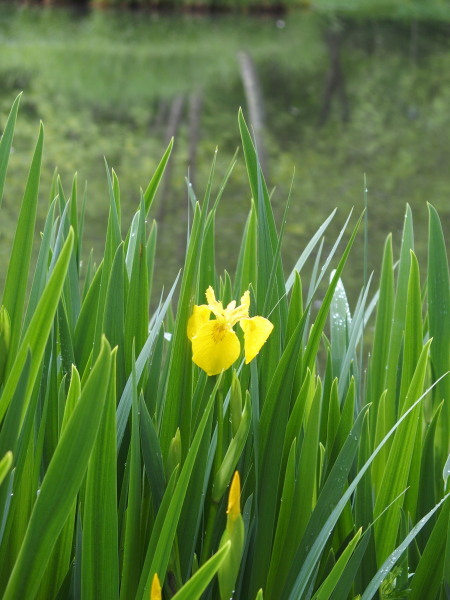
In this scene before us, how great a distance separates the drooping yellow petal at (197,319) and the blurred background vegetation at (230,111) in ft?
6.79

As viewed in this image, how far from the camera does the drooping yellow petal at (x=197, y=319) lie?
0.55 metres

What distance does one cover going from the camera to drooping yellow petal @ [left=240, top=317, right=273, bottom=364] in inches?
21.2

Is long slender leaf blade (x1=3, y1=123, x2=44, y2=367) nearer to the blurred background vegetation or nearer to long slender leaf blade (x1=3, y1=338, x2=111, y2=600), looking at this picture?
long slender leaf blade (x1=3, y1=338, x2=111, y2=600)

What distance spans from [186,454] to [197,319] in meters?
0.11

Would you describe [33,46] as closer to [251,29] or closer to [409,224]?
[251,29]

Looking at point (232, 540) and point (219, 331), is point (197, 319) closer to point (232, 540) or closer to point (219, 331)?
point (219, 331)

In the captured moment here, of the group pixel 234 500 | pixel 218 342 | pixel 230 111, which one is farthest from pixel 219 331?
pixel 230 111

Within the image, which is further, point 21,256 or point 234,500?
point 21,256

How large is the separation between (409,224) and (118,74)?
641cm

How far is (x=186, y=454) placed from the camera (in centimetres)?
60

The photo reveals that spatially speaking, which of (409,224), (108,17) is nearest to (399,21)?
(108,17)

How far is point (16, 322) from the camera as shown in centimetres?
58

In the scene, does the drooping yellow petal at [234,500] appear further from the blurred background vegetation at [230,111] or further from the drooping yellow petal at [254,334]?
the blurred background vegetation at [230,111]

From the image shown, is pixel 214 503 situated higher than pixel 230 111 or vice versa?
pixel 230 111
